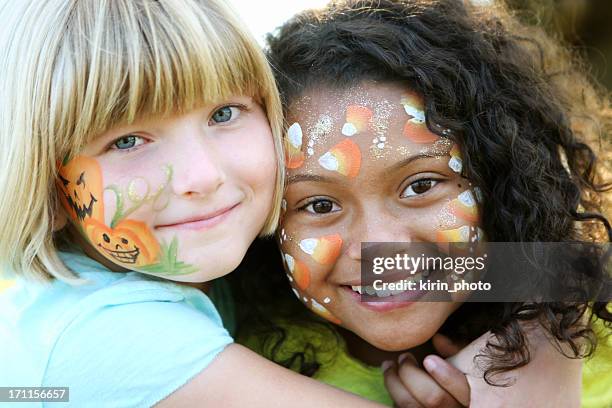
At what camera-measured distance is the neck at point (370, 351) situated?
6.89ft

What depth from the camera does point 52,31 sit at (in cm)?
153

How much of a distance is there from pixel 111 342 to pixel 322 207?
1.89 ft

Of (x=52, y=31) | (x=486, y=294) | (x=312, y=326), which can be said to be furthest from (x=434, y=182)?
(x=52, y=31)

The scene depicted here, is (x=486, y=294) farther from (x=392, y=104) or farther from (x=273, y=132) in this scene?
(x=273, y=132)

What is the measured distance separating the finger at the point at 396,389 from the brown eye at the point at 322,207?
1.65 ft

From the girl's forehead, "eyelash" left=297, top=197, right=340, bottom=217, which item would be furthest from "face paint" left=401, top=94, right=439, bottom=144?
"eyelash" left=297, top=197, right=340, bottom=217

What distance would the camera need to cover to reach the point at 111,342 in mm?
1575

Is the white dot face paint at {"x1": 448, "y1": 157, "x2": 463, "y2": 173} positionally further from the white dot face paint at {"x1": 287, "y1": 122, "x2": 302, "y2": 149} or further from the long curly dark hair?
the white dot face paint at {"x1": 287, "y1": 122, "x2": 302, "y2": 149}

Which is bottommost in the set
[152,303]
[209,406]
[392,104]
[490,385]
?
[490,385]

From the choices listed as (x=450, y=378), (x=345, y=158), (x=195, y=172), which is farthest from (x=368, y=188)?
(x=450, y=378)

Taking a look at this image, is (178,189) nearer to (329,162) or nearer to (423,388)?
(329,162)

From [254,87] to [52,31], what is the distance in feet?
1.46

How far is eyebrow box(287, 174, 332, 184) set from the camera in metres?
1.76

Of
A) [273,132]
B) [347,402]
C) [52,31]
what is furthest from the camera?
[273,132]
